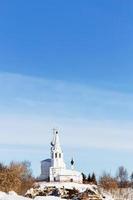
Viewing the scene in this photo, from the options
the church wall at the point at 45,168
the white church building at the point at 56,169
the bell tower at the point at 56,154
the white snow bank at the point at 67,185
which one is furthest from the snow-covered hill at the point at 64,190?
the church wall at the point at 45,168

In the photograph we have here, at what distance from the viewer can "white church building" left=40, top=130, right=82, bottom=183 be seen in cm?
10438

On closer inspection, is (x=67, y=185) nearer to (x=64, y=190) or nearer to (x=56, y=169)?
(x=64, y=190)

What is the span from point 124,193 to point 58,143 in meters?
16.4

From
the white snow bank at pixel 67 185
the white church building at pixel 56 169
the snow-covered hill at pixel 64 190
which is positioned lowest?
the snow-covered hill at pixel 64 190

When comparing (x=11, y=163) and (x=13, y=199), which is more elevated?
(x=11, y=163)

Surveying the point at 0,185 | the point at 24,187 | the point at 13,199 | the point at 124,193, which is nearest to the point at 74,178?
the point at 124,193

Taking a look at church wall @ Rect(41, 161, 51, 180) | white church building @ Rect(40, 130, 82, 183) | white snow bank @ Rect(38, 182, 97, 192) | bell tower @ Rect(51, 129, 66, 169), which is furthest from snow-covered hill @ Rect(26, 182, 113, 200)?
church wall @ Rect(41, 161, 51, 180)

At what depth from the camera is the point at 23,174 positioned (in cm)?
10006

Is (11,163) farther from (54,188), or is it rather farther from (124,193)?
(124,193)

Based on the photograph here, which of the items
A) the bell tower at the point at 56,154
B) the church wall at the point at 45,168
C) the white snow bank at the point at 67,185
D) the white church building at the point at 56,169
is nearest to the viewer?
the white snow bank at the point at 67,185

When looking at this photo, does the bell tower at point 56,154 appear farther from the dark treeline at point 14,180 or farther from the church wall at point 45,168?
the dark treeline at point 14,180

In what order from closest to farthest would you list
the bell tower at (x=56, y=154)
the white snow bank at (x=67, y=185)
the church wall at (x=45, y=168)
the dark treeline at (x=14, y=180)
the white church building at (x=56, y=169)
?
the dark treeline at (x=14, y=180) → the white snow bank at (x=67, y=185) → the white church building at (x=56, y=169) → the bell tower at (x=56, y=154) → the church wall at (x=45, y=168)

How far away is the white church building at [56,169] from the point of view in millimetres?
104381

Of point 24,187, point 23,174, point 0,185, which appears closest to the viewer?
point 0,185
